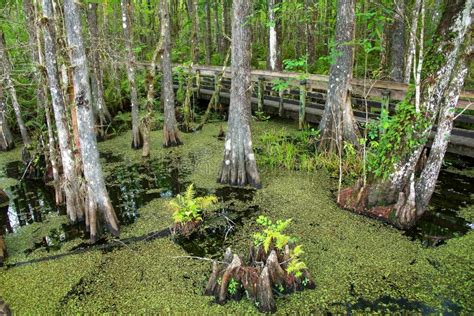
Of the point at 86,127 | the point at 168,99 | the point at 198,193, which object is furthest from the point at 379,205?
the point at 168,99

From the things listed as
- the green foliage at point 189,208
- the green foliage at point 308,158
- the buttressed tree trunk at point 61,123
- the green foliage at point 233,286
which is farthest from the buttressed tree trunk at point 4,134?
the green foliage at point 233,286

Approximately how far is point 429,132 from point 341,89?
2786mm

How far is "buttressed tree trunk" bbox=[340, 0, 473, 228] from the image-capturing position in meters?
5.12

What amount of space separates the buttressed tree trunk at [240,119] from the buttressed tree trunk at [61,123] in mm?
2678

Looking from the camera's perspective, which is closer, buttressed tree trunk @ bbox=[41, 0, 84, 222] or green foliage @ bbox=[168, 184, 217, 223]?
buttressed tree trunk @ bbox=[41, 0, 84, 222]

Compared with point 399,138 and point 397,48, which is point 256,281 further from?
point 397,48

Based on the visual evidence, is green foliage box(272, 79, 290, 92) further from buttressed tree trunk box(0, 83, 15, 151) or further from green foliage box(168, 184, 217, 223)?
buttressed tree trunk box(0, 83, 15, 151)

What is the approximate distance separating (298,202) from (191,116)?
22.0 feet

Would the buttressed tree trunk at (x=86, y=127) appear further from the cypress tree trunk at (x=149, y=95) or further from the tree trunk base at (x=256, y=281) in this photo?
the cypress tree trunk at (x=149, y=95)

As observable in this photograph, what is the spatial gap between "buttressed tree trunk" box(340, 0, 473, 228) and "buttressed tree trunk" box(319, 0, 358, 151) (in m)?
1.89

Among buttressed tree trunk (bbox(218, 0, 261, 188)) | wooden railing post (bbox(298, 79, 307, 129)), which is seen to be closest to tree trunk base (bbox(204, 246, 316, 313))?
buttressed tree trunk (bbox(218, 0, 261, 188))

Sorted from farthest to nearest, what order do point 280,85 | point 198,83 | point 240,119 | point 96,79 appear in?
point 198,83 < point 96,79 < point 280,85 < point 240,119

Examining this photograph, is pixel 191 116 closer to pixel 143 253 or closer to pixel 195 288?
pixel 143 253

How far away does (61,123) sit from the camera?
601cm
